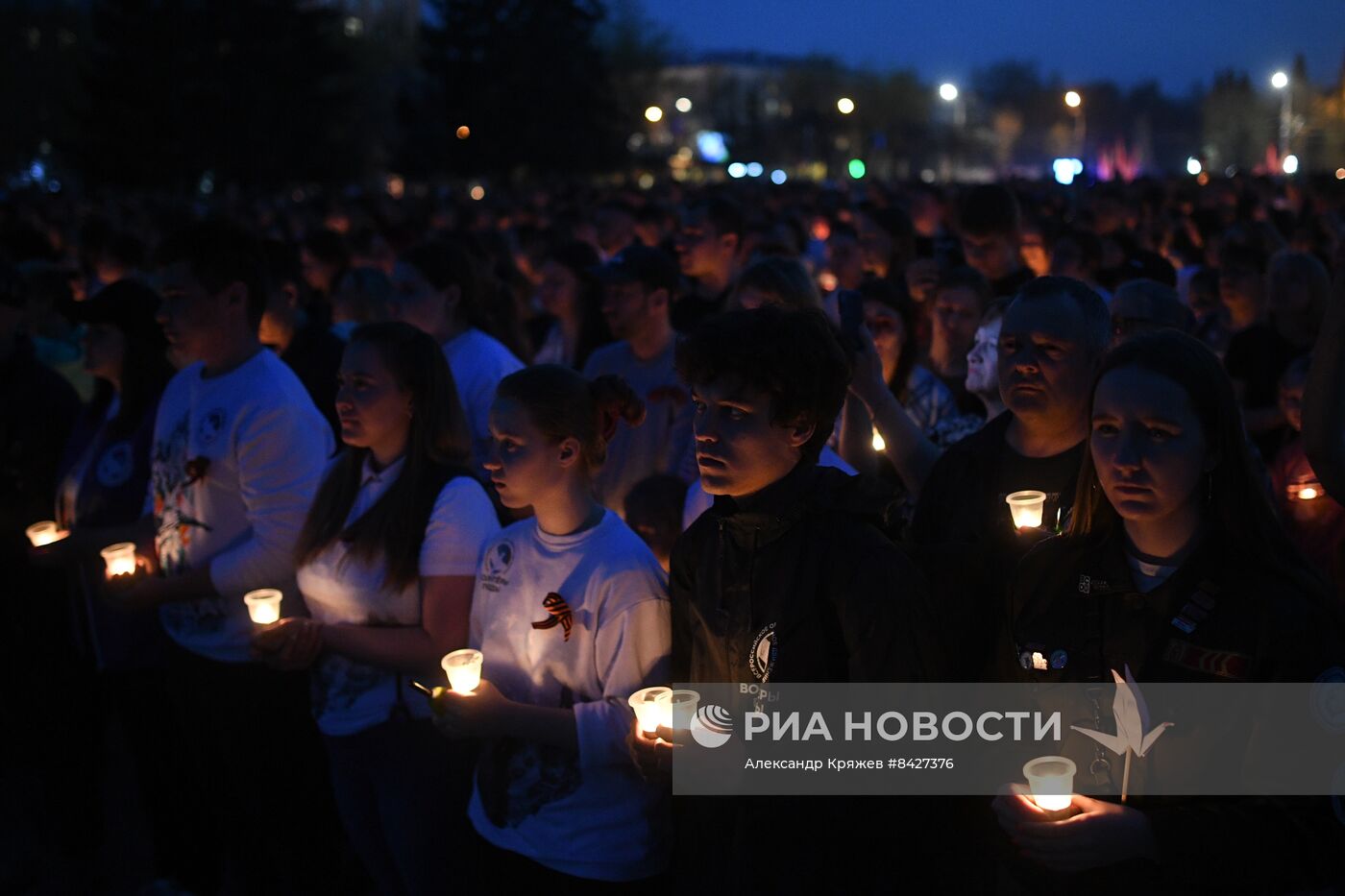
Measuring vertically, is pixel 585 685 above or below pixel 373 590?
below

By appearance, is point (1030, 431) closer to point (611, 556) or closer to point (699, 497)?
point (699, 497)

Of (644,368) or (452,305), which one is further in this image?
(452,305)

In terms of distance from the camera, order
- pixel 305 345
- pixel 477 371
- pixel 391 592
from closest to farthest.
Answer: pixel 391 592 < pixel 477 371 < pixel 305 345

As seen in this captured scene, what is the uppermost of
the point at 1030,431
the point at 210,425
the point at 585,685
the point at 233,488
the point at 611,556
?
the point at 210,425

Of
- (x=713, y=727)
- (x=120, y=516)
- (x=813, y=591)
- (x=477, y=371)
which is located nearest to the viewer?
(x=813, y=591)

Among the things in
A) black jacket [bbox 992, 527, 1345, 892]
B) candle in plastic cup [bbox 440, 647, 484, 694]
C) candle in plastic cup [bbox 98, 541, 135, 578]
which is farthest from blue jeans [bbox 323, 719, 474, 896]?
black jacket [bbox 992, 527, 1345, 892]

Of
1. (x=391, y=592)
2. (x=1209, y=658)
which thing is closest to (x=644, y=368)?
(x=391, y=592)

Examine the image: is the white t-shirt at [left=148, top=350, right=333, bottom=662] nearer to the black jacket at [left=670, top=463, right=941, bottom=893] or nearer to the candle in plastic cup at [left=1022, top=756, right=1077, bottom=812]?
the black jacket at [left=670, top=463, right=941, bottom=893]

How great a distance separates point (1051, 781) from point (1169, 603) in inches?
17.6

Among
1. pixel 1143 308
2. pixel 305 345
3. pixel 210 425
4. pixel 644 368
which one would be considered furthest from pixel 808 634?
pixel 305 345

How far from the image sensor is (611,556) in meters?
3.16

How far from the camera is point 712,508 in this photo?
2.79 m

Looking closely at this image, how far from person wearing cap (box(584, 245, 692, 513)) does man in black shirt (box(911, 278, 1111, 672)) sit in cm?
173

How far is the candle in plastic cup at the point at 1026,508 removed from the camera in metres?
3.02
